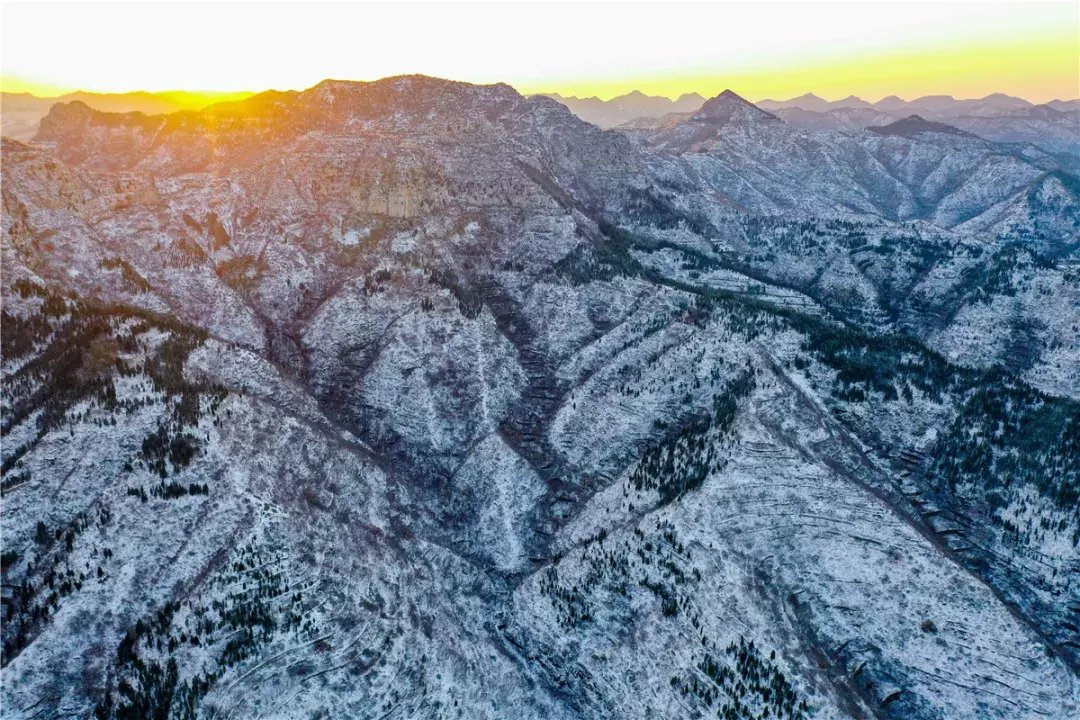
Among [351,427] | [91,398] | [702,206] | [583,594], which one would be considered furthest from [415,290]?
[702,206]

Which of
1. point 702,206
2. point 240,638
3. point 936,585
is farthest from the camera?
point 702,206

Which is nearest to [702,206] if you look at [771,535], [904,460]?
[904,460]

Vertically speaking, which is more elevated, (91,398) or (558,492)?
(91,398)

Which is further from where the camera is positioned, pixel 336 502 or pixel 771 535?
pixel 336 502

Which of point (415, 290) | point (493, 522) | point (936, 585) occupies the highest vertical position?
point (415, 290)

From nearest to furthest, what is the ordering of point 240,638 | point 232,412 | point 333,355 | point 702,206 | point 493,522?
1. point 240,638
2. point 232,412
3. point 493,522
4. point 333,355
5. point 702,206

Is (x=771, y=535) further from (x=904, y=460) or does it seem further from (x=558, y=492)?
(x=558, y=492)
